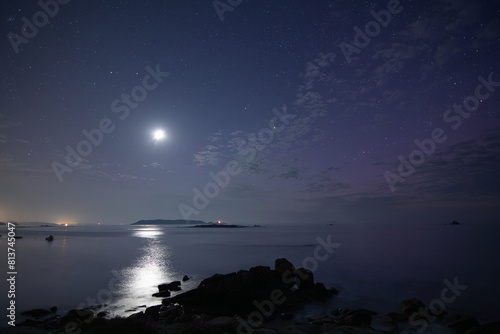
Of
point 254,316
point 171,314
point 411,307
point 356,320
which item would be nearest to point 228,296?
point 254,316

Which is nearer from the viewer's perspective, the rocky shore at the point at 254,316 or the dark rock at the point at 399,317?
the rocky shore at the point at 254,316

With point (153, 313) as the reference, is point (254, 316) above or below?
below

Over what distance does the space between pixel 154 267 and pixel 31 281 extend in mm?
14922

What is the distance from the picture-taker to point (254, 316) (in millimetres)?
16656

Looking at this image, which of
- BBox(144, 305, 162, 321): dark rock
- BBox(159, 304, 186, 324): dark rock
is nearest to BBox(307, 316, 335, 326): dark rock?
BBox(159, 304, 186, 324): dark rock

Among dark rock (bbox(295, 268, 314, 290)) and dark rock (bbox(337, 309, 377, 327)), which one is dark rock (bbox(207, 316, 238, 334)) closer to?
dark rock (bbox(337, 309, 377, 327))

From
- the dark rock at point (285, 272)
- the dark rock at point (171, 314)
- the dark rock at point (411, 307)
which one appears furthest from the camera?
the dark rock at point (285, 272)

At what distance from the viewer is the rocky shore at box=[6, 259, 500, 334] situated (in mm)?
11647

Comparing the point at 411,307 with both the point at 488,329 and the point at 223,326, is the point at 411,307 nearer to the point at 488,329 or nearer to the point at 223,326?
the point at 488,329

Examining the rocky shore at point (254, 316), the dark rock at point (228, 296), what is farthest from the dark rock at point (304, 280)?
the dark rock at point (228, 296)

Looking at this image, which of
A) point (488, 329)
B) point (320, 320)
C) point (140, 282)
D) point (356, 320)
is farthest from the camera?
point (140, 282)

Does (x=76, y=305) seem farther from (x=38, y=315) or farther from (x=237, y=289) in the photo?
(x=237, y=289)

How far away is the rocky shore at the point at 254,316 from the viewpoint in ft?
38.2

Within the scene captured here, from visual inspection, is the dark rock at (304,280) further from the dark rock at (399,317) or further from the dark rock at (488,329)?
the dark rock at (488,329)
